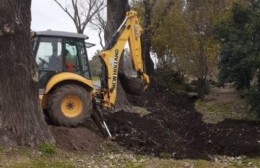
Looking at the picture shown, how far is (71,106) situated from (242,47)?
333 inches

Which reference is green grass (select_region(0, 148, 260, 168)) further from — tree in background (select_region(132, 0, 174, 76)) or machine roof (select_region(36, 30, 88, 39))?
tree in background (select_region(132, 0, 174, 76))

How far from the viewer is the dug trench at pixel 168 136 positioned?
11.4 m

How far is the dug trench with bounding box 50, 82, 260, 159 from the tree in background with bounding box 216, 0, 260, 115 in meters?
2.17

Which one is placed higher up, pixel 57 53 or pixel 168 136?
pixel 57 53

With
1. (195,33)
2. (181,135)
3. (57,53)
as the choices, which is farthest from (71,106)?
(195,33)

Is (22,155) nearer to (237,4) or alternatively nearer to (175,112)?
(175,112)

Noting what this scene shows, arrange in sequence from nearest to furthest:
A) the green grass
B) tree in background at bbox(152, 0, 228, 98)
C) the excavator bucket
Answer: the green grass, the excavator bucket, tree in background at bbox(152, 0, 228, 98)

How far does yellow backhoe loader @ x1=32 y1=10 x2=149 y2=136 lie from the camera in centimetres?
1259

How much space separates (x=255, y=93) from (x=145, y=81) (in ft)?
12.5

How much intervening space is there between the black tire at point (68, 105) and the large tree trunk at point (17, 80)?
2.13 meters

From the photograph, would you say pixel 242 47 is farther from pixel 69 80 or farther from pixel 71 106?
pixel 71 106

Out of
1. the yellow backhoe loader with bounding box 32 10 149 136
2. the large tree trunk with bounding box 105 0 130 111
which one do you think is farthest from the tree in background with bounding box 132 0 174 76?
the yellow backhoe loader with bounding box 32 10 149 136

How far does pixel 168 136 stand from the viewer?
13680 mm

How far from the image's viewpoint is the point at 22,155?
966 centimetres
